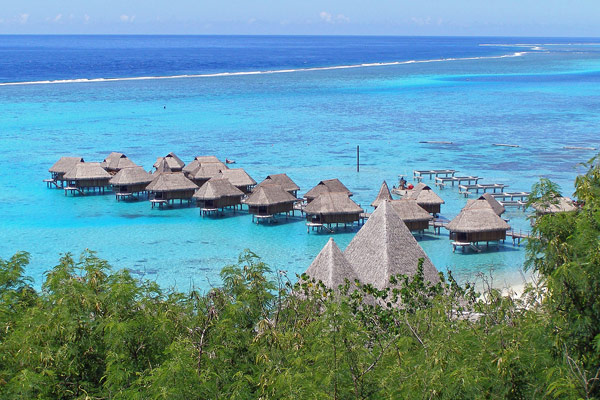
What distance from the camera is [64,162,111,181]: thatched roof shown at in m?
29.5

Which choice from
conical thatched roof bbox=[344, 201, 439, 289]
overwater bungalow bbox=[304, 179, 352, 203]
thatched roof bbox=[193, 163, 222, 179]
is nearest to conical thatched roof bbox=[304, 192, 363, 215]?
overwater bungalow bbox=[304, 179, 352, 203]

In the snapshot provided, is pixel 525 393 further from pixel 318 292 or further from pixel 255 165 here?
pixel 255 165

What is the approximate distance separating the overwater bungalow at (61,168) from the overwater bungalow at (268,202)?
31.4 ft

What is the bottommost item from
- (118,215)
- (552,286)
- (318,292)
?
(118,215)

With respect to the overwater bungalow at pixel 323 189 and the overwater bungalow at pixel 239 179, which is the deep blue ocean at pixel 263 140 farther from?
the overwater bungalow at pixel 239 179

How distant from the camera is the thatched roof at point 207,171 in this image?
93.8ft

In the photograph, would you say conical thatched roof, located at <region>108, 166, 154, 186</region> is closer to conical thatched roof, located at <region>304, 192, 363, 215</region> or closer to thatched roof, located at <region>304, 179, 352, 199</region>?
thatched roof, located at <region>304, 179, 352, 199</region>

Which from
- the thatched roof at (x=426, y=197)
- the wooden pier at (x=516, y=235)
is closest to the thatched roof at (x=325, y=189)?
the thatched roof at (x=426, y=197)

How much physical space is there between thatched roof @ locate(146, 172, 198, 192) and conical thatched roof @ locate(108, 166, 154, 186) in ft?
3.79

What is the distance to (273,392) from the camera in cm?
652

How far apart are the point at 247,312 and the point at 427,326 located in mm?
2095

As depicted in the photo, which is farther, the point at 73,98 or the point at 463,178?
the point at 73,98

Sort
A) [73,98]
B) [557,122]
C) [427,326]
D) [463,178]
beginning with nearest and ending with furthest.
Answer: [427,326] → [463,178] → [557,122] → [73,98]

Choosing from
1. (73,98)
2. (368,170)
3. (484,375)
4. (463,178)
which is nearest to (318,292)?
(484,375)
